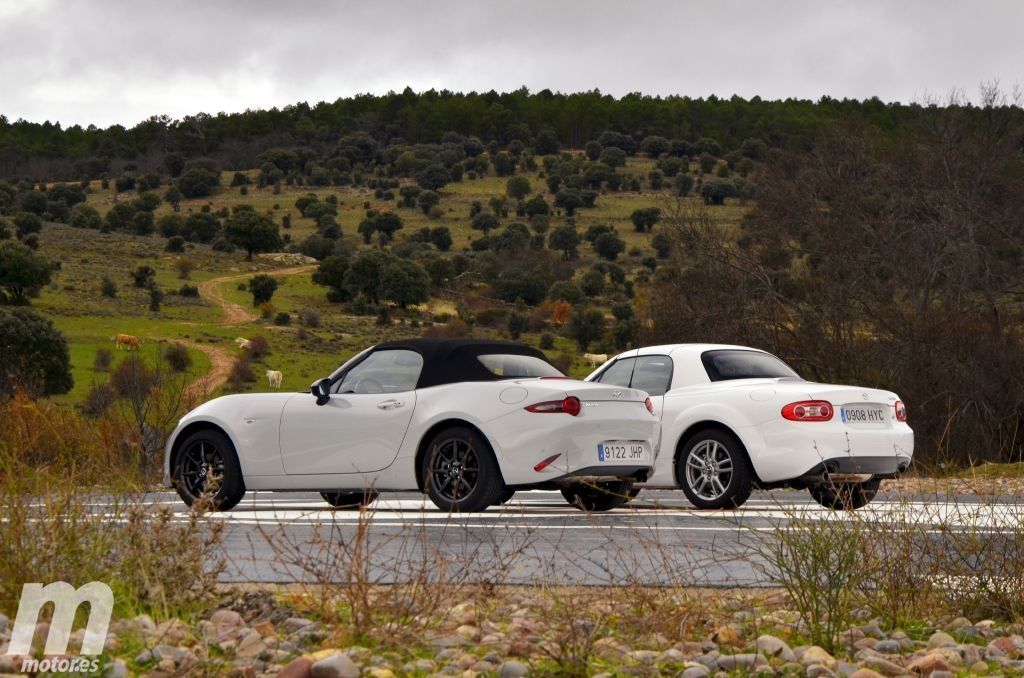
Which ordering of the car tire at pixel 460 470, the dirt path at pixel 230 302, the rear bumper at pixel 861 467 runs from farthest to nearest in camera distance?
the dirt path at pixel 230 302, the rear bumper at pixel 861 467, the car tire at pixel 460 470

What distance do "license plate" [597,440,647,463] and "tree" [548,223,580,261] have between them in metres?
105

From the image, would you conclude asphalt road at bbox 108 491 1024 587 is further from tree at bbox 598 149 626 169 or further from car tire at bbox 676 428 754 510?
tree at bbox 598 149 626 169

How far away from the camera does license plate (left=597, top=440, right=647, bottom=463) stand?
12852 millimetres

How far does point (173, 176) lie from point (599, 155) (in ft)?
167

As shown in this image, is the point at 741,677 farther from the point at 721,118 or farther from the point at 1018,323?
the point at 721,118

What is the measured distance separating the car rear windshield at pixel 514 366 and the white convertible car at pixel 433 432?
0.02m

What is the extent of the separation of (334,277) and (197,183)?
5702 cm

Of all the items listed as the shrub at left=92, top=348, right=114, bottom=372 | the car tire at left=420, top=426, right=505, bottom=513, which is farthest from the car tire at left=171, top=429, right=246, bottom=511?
the shrub at left=92, top=348, right=114, bottom=372

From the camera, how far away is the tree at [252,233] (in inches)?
4749

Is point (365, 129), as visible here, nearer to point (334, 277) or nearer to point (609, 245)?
point (609, 245)

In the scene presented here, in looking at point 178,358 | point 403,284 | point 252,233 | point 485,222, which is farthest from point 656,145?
point 178,358

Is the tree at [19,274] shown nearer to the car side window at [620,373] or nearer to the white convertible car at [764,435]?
the car side window at [620,373]

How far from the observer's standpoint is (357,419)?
13328 mm

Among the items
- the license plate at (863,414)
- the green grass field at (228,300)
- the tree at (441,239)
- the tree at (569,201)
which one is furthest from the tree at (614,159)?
the license plate at (863,414)
